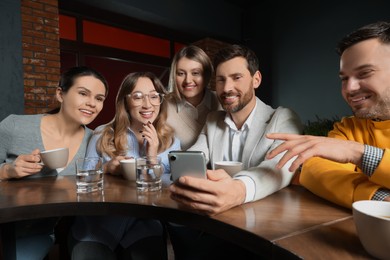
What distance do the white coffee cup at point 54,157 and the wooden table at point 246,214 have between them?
10 cm

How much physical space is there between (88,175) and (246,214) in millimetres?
710

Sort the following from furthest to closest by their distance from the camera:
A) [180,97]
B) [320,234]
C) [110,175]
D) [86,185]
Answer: [180,97] < [110,175] < [86,185] < [320,234]

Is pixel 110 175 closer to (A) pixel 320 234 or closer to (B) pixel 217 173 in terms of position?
(B) pixel 217 173

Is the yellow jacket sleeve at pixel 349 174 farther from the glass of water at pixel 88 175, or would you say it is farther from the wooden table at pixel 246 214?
the glass of water at pixel 88 175

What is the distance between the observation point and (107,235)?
4.27ft

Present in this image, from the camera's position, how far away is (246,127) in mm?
1575

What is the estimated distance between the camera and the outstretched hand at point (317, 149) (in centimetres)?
87

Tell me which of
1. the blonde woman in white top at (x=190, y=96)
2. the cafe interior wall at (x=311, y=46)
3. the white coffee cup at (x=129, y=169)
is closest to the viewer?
the white coffee cup at (x=129, y=169)

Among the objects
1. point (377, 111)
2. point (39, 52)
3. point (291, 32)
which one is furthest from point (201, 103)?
point (291, 32)

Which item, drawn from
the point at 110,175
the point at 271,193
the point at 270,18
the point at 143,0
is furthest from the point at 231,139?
the point at 270,18

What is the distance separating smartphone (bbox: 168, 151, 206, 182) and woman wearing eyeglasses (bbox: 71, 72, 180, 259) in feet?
2.02

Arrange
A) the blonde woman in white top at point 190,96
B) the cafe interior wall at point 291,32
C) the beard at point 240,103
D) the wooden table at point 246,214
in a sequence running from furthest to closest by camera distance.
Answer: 1. the cafe interior wall at point 291,32
2. the blonde woman in white top at point 190,96
3. the beard at point 240,103
4. the wooden table at point 246,214

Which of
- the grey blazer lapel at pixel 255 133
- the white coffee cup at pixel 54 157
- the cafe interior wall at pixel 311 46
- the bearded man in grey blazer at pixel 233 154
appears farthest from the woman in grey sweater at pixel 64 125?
the cafe interior wall at pixel 311 46

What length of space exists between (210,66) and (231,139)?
2.56 feet
